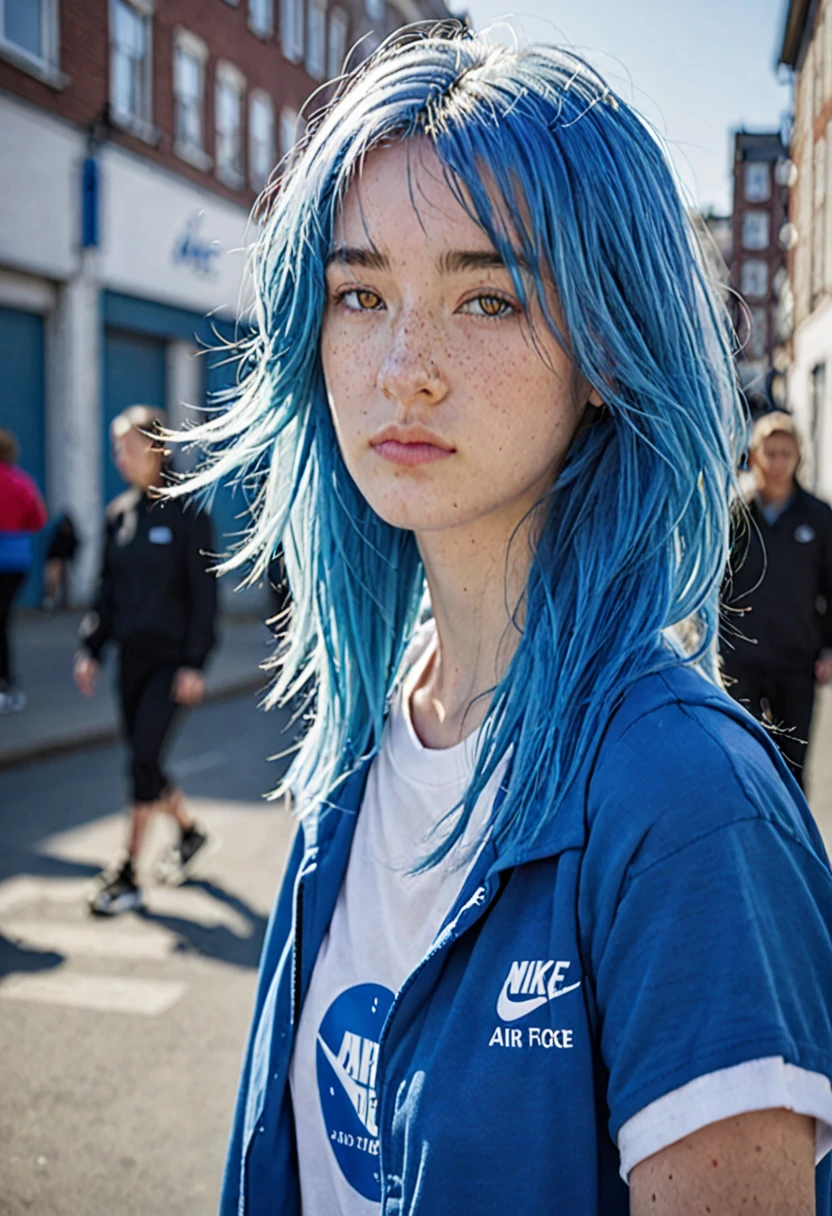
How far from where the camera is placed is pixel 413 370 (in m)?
1.21

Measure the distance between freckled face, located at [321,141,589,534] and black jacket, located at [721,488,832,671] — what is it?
3.67 metres

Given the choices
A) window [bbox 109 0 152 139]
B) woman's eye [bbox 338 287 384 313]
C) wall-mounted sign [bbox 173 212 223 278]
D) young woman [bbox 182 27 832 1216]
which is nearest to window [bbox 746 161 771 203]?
young woman [bbox 182 27 832 1216]

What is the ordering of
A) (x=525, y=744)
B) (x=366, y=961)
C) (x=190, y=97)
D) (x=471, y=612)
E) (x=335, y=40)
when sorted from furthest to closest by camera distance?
(x=335, y=40)
(x=190, y=97)
(x=471, y=612)
(x=366, y=961)
(x=525, y=744)

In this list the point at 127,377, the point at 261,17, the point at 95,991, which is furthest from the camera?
the point at 261,17

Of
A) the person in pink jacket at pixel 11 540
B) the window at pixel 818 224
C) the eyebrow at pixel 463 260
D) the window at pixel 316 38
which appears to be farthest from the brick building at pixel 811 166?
the window at pixel 316 38

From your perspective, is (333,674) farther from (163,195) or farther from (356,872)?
(163,195)

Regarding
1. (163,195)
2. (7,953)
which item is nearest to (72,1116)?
(7,953)

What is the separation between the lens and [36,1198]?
9.09ft

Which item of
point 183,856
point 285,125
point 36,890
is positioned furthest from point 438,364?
point 285,125

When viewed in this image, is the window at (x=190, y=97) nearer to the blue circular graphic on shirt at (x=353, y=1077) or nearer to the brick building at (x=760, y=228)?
the brick building at (x=760, y=228)

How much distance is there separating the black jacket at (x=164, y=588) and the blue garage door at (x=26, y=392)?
1093 centimetres

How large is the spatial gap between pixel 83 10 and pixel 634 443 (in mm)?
17017

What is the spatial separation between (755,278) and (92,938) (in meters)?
3.43

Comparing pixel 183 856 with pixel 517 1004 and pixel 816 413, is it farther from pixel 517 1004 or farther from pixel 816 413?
pixel 517 1004
